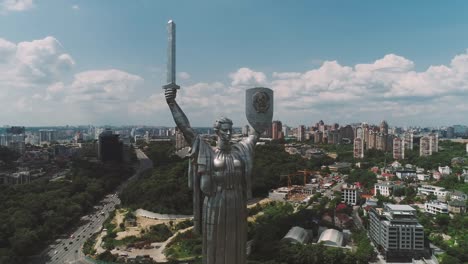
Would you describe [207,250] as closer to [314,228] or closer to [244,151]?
[244,151]

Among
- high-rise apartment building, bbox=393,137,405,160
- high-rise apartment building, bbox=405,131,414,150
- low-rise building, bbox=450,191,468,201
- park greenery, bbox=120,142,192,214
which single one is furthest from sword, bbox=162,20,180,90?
high-rise apartment building, bbox=405,131,414,150

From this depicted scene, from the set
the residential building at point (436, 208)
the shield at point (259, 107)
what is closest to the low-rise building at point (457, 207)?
the residential building at point (436, 208)

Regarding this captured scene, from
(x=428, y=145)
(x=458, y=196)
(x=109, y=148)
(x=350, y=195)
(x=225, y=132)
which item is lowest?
(x=350, y=195)

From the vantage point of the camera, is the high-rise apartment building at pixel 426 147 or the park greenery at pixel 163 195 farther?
the high-rise apartment building at pixel 426 147

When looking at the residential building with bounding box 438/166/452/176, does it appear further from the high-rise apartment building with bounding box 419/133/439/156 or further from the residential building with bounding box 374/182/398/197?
the high-rise apartment building with bounding box 419/133/439/156

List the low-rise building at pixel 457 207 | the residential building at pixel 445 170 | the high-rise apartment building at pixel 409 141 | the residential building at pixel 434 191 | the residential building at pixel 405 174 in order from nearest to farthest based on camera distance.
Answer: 1. the low-rise building at pixel 457 207
2. the residential building at pixel 434 191
3. the residential building at pixel 405 174
4. the residential building at pixel 445 170
5. the high-rise apartment building at pixel 409 141

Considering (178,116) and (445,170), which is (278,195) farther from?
(178,116)

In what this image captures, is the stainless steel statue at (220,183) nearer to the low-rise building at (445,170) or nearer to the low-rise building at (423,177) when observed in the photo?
the low-rise building at (423,177)

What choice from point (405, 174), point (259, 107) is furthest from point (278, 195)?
point (259, 107)
